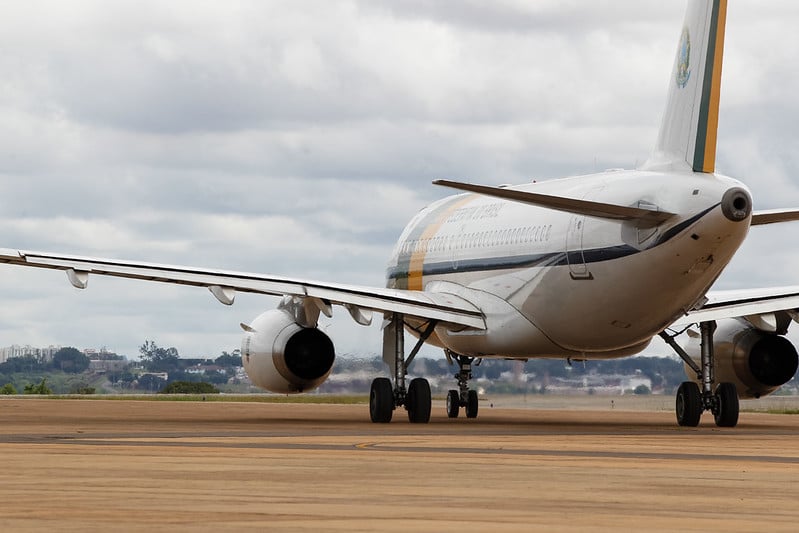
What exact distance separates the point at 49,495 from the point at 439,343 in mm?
25363

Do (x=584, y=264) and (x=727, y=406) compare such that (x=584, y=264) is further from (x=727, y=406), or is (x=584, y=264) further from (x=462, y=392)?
(x=462, y=392)

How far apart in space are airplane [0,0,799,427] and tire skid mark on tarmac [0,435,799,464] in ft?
17.8

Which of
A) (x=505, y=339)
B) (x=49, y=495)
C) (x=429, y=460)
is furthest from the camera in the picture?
(x=505, y=339)

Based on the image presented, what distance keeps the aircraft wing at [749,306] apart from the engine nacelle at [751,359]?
1.02 m

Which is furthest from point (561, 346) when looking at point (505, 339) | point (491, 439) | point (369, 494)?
point (369, 494)

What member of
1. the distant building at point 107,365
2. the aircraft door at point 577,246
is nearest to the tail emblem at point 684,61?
the aircraft door at point 577,246

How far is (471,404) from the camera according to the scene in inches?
1499

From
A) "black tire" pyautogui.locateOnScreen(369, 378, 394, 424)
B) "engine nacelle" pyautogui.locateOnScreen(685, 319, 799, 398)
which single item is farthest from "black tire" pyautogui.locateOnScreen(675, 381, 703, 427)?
"black tire" pyautogui.locateOnScreen(369, 378, 394, 424)

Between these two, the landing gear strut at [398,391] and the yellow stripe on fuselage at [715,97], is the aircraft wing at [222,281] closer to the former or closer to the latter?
the landing gear strut at [398,391]

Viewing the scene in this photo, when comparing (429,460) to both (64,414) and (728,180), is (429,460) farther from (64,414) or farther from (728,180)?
(64,414)

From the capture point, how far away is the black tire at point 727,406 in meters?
30.6

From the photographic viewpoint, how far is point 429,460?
17531mm

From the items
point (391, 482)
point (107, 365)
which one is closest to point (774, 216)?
point (391, 482)

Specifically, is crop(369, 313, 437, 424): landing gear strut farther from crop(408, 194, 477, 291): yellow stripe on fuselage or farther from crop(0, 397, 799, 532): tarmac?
crop(0, 397, 799, 532): tarmac
